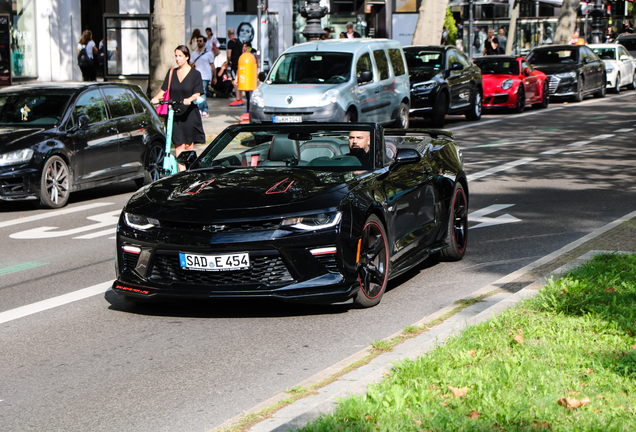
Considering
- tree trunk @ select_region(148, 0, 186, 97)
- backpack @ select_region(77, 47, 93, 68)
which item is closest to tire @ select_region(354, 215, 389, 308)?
tree trunk @ select_region(148, 0, 186, 97)

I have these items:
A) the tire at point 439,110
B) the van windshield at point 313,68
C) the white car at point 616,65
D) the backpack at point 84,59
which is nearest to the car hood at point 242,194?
the van windshield at point 313,68

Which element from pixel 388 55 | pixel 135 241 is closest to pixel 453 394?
pixel 135 241

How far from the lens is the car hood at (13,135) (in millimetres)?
12086

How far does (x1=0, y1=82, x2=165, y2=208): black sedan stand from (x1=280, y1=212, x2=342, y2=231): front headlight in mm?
6634

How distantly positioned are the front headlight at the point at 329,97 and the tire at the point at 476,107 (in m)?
7.09

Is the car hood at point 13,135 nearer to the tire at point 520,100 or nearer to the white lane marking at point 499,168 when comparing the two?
the white lane marking at point 499,168

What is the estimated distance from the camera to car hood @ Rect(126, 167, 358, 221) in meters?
6.50

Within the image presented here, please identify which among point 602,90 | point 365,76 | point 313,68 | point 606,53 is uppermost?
point 606,53

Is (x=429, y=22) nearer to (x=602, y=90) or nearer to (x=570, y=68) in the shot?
(x=570, y=68)

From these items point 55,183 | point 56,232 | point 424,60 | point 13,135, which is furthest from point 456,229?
point 424,60

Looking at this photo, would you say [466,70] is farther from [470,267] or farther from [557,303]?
[557,303]

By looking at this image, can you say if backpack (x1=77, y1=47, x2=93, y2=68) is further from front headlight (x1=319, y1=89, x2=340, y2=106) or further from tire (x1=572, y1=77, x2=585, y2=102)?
tire (x1=572, y1=77, x2=585, y2=102)

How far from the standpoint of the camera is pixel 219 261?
6383 mm

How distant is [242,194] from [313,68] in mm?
13438
